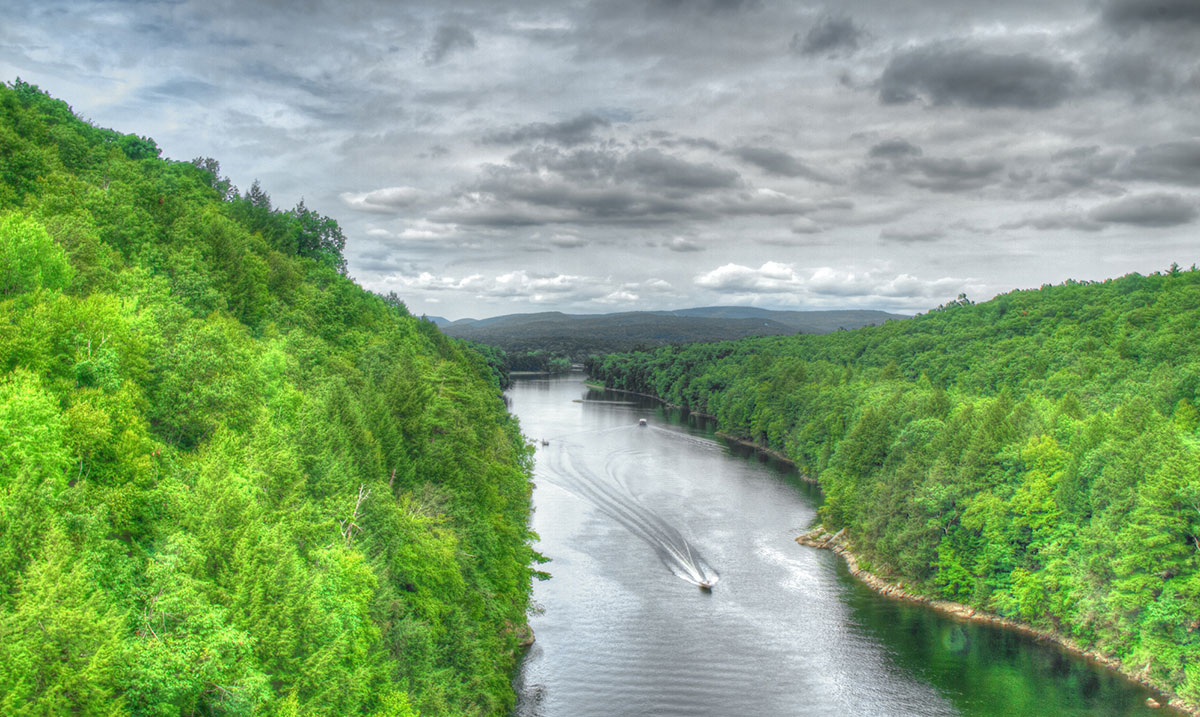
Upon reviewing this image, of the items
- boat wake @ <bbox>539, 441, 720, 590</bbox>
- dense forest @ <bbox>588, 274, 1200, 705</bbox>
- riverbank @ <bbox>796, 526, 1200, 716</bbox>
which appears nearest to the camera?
riverbank @ <bbox>796, 526, 1200, 716</bbox>

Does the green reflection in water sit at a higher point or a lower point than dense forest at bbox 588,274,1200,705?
lower

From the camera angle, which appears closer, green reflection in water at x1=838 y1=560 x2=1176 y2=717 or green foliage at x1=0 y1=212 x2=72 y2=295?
green foliage at x1=0 y1=212 x2=72 y2=295

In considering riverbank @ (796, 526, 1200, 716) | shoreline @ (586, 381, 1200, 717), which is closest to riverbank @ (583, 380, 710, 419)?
riverbank @ (796, 526, 1200, 716)

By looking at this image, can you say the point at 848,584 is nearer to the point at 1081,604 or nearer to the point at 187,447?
the point at 1081,604

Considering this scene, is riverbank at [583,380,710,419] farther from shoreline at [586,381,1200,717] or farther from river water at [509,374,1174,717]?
shoreline at [586,381,1200,717]

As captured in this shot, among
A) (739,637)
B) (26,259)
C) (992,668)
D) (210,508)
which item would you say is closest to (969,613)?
(992,668)

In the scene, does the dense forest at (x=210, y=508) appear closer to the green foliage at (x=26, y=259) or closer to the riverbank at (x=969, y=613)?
the green foliage at (x=26, y=259)

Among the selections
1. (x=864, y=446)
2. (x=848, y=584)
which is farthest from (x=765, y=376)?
(x=848, y=584)
